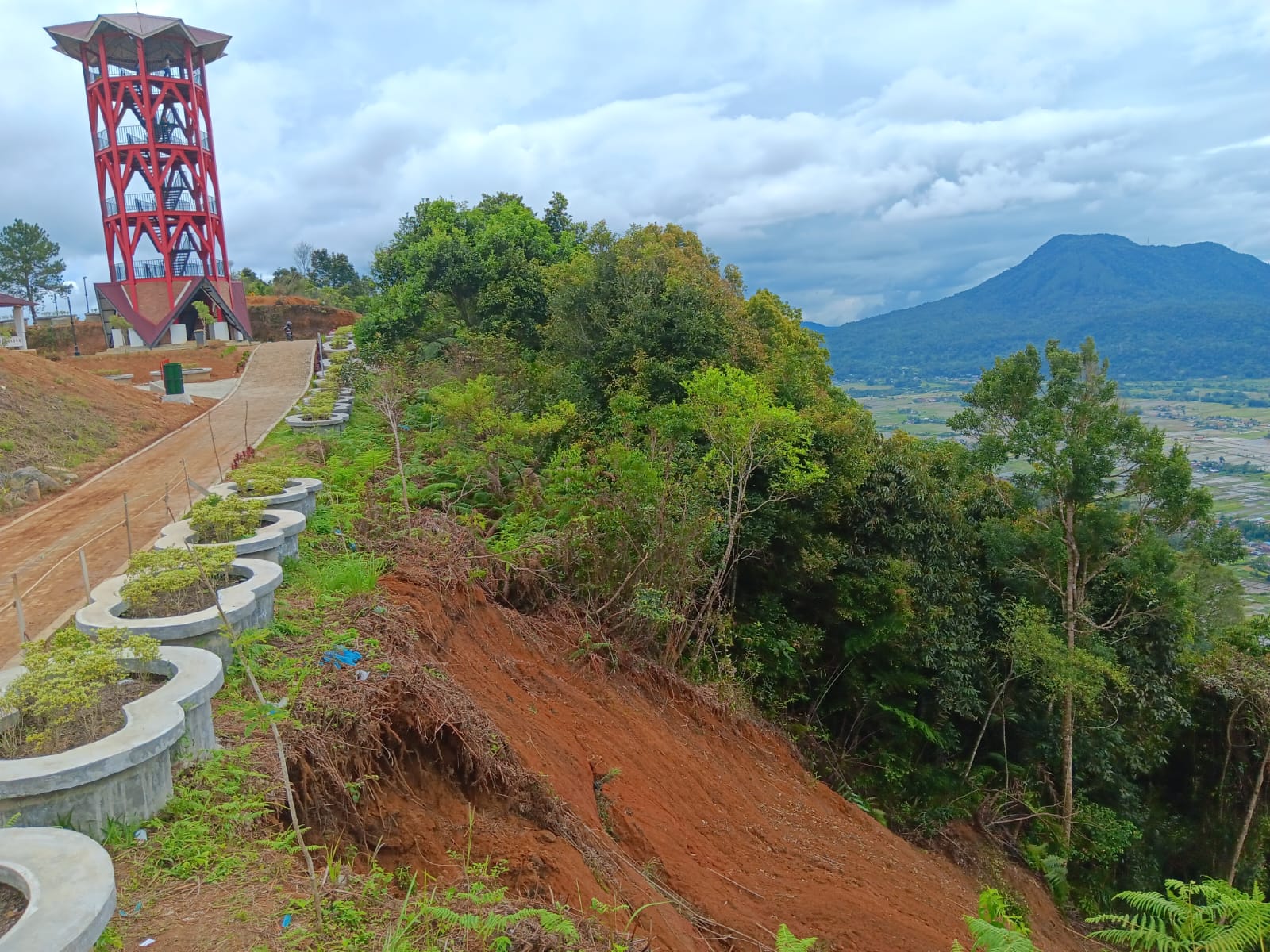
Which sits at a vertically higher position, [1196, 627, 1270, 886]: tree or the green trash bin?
the green trash bin

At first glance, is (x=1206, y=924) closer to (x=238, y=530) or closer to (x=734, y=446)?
(x=734, y=446)

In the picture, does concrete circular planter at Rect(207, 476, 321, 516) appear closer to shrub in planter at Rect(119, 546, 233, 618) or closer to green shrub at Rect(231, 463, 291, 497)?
green shrub at Rect(231, 463, 291, 497)

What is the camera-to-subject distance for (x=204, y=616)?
6043 mm

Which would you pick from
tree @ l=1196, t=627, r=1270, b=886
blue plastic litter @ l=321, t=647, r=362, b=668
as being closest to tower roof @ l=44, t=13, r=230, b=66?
blue plastic litter @ l=321, t=647, r=362, b=668

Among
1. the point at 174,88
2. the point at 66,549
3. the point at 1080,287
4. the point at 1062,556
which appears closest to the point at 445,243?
the point at 66,549

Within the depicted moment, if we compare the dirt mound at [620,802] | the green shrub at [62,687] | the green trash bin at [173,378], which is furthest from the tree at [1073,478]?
the green trash bin at [173,378]

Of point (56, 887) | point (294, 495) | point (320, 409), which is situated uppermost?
point (320, 409)

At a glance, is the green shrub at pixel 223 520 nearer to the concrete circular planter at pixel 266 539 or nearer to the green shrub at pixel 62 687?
the concrete circular planter at pixel 266 539

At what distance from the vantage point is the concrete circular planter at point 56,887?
3176mm

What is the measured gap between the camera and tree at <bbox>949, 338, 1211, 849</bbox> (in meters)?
12.3

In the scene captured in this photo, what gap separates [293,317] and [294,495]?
1632 inches

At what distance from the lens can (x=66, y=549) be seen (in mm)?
10672

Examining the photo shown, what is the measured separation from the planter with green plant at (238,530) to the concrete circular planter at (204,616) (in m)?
0.70

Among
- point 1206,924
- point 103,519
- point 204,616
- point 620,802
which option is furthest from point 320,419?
point 1206,924
